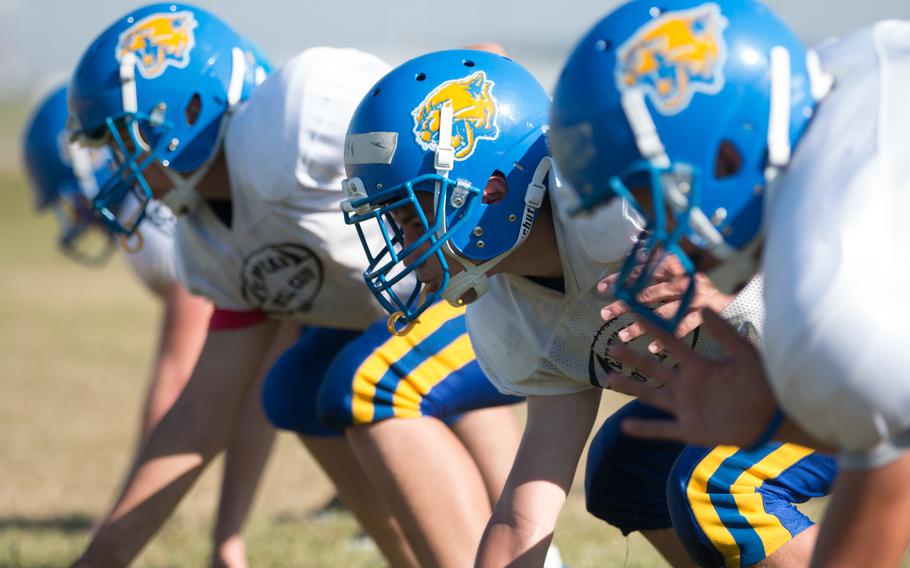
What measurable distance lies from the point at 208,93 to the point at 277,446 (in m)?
3.23

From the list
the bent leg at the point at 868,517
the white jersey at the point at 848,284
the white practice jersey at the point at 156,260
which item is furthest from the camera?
the white practice jersey at the point at 156,260

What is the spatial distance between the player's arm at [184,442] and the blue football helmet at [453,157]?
0.83 meters

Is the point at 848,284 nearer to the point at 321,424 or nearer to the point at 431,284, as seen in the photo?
the point at 431,284

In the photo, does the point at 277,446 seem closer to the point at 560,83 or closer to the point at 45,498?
the point at 45,498

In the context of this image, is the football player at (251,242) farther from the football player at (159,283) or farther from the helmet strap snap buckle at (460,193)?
the helmet strap snap buckle at (460,193)

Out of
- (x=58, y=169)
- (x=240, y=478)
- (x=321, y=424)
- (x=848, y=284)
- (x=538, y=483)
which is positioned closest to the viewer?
(x=848, y=284)

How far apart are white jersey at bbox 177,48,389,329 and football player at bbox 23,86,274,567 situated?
0.94 feet

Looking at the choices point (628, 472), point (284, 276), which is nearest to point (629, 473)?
point (628, 472)

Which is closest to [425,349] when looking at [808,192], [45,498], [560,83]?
[560,83]

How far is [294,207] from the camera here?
300 cm

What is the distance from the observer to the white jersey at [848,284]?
5.16ft

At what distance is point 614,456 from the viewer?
2723 millimetres

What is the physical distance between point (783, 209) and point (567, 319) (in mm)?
901

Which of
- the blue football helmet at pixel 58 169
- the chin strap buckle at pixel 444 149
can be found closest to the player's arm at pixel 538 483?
the chin strap buckle at pixel 444 149
